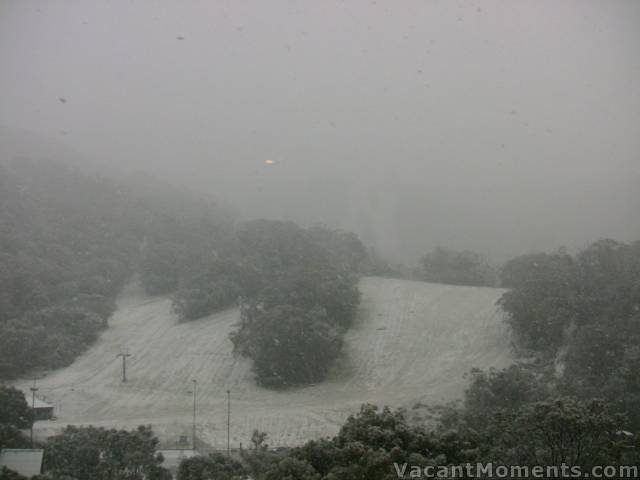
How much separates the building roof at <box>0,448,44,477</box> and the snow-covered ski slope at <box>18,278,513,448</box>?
4111mm

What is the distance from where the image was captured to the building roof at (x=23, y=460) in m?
8.95

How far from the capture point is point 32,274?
24469mm

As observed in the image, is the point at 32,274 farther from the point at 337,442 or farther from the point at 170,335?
the point at 337,442

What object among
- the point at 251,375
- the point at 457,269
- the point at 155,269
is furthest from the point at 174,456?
the point at 457,269

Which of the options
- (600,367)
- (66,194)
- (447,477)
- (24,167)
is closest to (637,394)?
(600,367)

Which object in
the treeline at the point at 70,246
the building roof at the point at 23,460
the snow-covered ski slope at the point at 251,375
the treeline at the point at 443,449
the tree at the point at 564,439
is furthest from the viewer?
the treeline at the point at 70,246

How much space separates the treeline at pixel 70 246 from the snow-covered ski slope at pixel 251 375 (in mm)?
1068

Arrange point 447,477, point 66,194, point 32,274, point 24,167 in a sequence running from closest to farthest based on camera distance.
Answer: point 447,477
point 32,274
point 66,194
point 24,167

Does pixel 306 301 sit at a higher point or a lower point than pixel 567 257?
lower

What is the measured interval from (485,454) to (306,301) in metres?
13.2

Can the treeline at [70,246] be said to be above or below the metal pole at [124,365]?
above

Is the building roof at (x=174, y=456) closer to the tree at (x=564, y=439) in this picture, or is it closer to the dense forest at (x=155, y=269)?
the dense forest at (x=155, y=269)

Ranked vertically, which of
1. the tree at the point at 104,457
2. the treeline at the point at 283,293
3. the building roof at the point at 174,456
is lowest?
the building roof at the point at 174,456

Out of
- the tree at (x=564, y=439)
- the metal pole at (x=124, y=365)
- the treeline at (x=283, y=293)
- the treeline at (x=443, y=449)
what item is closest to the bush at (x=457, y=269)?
the treeline at (x=283, y=293)
